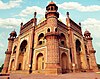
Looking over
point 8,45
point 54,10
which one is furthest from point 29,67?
point 8,45

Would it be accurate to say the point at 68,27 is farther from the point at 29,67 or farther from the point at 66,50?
the point at 29,67

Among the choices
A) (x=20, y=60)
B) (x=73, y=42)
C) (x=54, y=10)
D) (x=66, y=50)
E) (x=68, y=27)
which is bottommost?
(x=20, y=60)

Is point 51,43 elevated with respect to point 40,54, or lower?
elevated

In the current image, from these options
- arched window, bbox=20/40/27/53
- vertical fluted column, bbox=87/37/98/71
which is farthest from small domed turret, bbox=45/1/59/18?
vertical fluted column, bbox=87/37/98/71

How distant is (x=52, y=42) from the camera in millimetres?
17391

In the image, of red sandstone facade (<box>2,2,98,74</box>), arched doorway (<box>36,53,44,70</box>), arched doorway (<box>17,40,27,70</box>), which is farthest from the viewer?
arched doorway (<box>17,40,27,70</box>)

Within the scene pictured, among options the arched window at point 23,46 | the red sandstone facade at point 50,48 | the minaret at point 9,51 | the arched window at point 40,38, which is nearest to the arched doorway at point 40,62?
the red sandstone facade at point 50,48

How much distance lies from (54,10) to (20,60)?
14.1 meters

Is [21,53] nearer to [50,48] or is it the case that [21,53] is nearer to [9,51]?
[9,51]

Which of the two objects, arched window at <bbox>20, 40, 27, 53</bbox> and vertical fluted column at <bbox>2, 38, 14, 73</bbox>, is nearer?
arched window at <bbox>20, 40, 27, 53</bbox>

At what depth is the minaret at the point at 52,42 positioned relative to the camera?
16.0 meters

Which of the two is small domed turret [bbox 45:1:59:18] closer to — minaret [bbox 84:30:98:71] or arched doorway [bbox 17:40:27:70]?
arched doorway [bbox 17:40:27:70]

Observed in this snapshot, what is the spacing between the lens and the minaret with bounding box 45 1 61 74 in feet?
52.6

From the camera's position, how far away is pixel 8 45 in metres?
31.6
